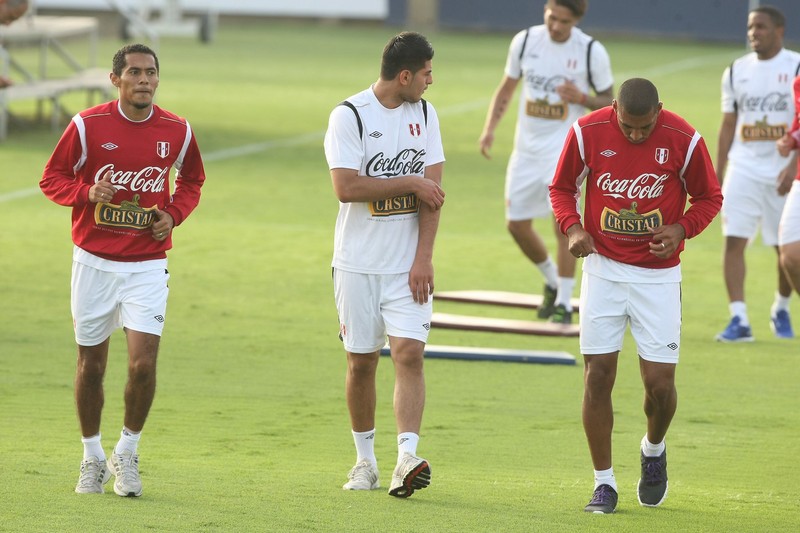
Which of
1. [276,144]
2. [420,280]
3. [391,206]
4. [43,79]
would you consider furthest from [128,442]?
[43,79]

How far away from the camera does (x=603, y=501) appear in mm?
6582

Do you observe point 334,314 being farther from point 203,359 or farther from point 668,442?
point 668,442

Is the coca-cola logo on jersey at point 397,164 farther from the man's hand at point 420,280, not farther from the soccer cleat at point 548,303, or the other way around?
the soccer cleat at point 548,303

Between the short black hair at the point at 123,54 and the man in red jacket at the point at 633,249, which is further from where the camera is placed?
the short black hair at the point at 123,54

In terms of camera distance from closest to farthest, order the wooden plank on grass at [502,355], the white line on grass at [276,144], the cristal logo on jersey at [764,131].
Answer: the wooden plank on grass at [502,355] < the cristal logo on jersey at [764,131] < the white line on grass at [276,144]

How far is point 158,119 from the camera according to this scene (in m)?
6.81

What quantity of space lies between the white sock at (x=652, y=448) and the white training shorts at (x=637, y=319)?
418 millimetres

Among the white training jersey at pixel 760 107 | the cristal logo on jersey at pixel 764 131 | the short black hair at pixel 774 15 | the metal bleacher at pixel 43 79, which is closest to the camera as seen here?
the short black hair at pixel 774 15

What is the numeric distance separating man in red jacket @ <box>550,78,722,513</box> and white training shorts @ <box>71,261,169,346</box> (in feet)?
6.34

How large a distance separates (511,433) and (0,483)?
120 inches

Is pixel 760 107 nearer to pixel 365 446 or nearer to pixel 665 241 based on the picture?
pixel 665 241

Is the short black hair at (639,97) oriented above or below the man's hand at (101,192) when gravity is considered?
Result: above

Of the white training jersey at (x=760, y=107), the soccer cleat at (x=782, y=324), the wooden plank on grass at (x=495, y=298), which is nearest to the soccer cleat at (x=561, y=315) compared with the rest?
the wooden plank on grass at (x=495, y=298)

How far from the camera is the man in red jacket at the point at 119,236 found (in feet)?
21.8
